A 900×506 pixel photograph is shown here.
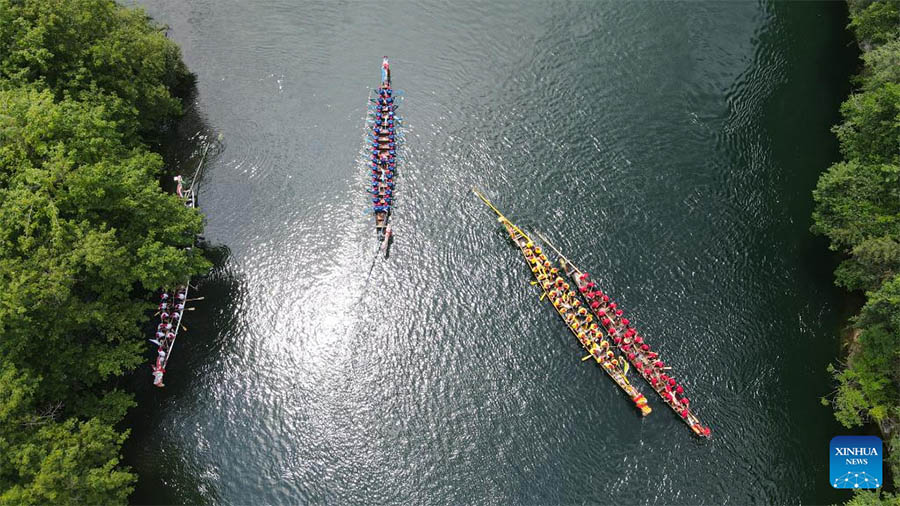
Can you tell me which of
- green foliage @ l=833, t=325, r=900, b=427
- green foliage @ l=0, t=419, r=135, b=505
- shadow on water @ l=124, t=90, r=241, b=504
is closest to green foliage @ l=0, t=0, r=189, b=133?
shadow on water @ l=124, t=90, r=241, b=504

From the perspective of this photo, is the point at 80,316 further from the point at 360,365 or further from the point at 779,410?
the point at 779,410

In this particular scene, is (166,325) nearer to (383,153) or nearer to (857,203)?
(383,153)

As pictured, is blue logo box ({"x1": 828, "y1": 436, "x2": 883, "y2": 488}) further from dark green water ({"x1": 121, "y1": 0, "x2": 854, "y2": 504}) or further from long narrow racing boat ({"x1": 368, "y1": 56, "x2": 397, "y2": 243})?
long narrow racing boat ({"x1": 368, "y1": 56, "x2": 397, "y2": 243})

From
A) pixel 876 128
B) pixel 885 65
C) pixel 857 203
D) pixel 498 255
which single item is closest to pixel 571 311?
pixel 498 255

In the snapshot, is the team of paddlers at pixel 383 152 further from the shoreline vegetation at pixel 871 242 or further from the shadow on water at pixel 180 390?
the shoreline vegetation at pixel 871 242

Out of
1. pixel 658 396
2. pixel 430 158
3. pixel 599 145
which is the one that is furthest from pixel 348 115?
pixel 658 396

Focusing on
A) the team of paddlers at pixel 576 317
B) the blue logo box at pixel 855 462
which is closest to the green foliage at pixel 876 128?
the blue logo box at pixel 855 462
